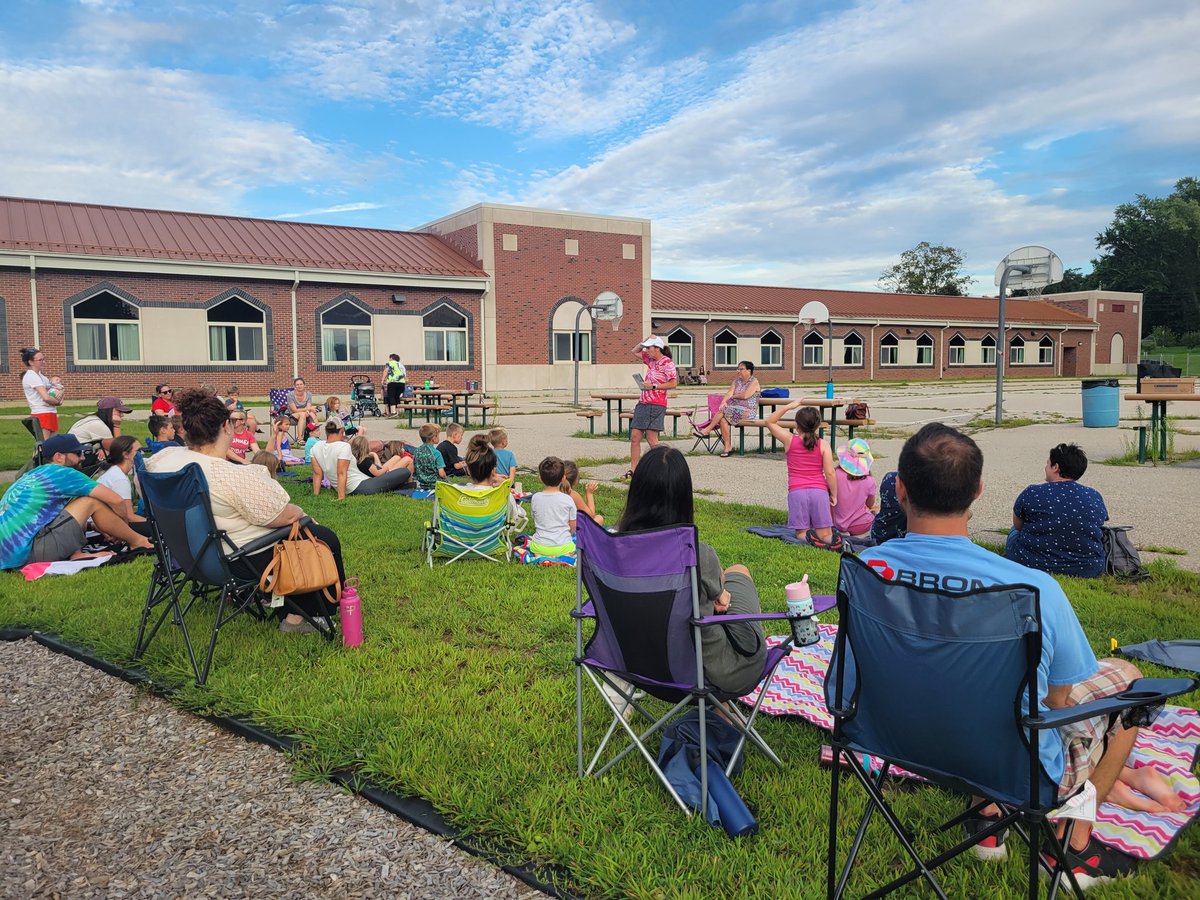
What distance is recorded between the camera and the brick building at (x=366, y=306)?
26422mm

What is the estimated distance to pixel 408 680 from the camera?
430 centimetres

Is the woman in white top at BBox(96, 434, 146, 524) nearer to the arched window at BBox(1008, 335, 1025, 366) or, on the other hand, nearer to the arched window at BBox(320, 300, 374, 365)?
the arched window at BBox(320, 300, 374, 365)

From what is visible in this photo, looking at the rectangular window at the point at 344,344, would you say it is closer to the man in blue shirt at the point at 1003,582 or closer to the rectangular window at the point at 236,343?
the rectangular window at the point at 236,343

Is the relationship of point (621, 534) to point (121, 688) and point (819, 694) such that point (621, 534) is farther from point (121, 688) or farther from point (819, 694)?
point (121, 688)

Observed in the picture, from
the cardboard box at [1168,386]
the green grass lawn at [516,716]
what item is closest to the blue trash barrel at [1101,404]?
the cardboard box at [1168,386]

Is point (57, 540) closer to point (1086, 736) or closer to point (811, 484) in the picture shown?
point (811, 484)

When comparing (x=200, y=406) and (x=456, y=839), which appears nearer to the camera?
(x=456, y=839)

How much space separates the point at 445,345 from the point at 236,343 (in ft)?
26.5

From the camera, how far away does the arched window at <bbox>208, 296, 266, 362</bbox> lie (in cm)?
2869

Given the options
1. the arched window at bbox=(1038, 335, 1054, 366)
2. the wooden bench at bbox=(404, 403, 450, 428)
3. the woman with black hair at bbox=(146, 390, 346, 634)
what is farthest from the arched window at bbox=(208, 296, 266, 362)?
the arched window at bbox=(1038, 335, 1054, 366)

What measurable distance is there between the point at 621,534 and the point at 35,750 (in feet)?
9.52

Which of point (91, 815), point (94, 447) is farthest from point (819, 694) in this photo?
point (94, 447)

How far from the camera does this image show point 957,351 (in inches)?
2071

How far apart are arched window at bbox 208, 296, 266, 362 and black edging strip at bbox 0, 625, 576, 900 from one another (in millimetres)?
26537
